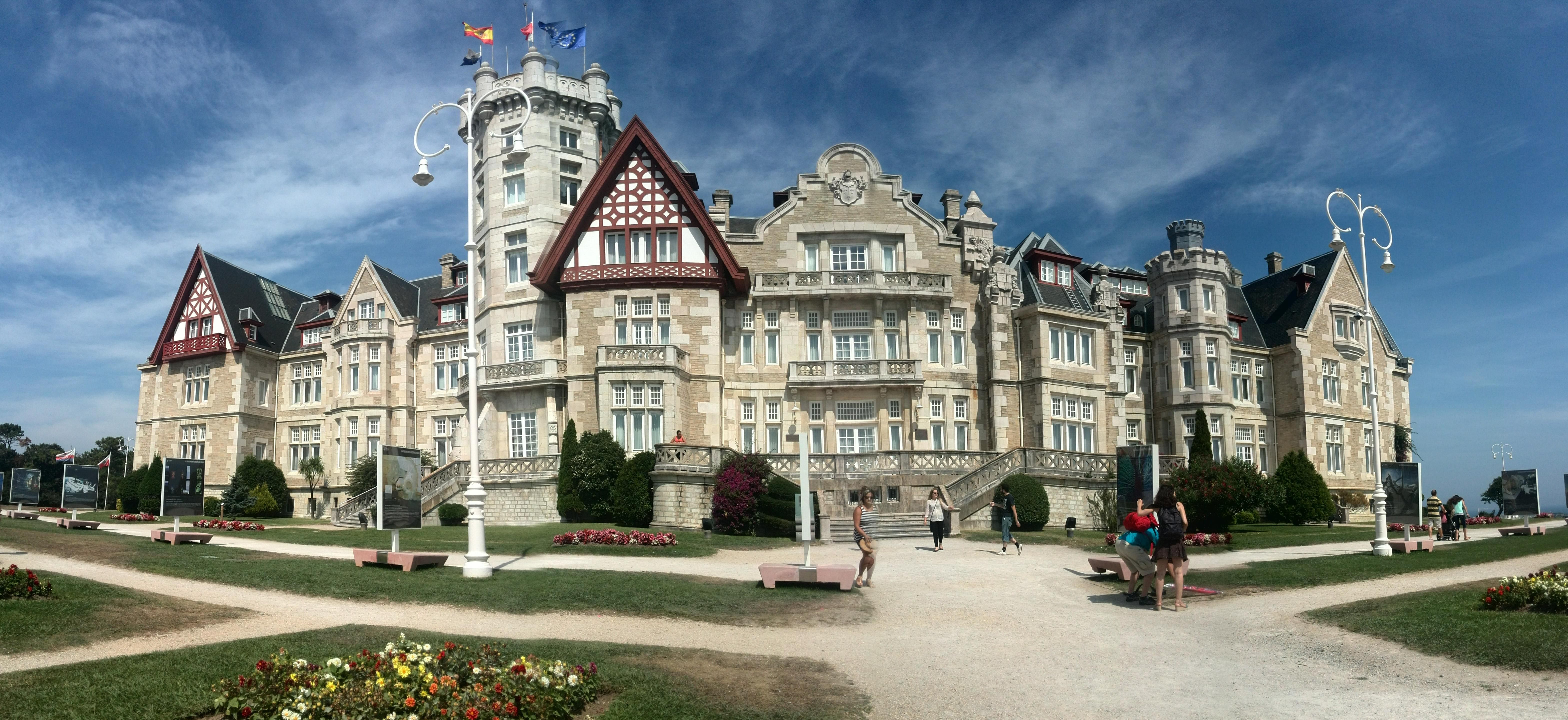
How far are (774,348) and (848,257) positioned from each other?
17.0 ft

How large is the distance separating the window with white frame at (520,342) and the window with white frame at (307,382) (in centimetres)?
1694

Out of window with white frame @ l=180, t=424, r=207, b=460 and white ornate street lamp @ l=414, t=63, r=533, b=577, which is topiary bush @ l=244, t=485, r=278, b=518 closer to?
window with white frame @ l=180, t=424, r=207, b=460

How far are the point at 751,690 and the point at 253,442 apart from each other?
171 feet

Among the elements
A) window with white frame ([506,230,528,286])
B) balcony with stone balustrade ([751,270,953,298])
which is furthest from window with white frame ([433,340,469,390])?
balcony with stone balustrade ([751,270,953,298])

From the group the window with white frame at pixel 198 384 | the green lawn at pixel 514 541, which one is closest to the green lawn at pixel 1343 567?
the green lawn at pixel 514 541

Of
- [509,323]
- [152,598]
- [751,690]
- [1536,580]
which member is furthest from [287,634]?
[509,323]

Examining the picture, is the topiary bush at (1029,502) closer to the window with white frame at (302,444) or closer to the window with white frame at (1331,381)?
the window with white frame at (1331,381)

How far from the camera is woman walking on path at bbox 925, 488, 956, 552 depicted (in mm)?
27984

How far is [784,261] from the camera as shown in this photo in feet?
147

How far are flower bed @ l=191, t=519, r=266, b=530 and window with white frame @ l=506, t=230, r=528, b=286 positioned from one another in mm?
15193

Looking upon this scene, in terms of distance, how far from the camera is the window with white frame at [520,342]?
44469 millimetres

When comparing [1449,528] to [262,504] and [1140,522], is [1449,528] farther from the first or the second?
[262,504]

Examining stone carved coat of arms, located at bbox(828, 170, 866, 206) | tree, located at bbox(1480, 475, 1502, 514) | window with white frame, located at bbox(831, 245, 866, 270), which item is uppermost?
stone carved coat of arms, located at bbox(828, 170, 866, 206)

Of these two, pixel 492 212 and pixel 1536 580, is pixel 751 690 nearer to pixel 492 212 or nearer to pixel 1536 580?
pixel 1536 580
